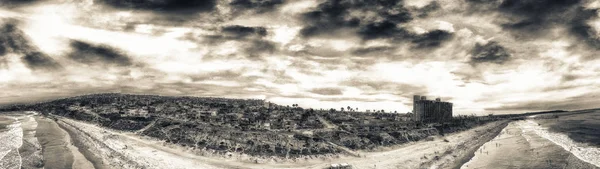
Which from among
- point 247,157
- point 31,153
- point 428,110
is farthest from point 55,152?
point 428,110

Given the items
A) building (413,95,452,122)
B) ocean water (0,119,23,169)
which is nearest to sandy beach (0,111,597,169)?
ocean water (0,119,23,169)

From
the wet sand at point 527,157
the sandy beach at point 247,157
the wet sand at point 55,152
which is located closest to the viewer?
the wet sand at point 527,157

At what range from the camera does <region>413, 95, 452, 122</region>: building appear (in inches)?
6053

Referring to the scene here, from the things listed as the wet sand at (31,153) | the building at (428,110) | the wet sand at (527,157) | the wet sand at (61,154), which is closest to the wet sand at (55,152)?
the wet sand at (61,154)

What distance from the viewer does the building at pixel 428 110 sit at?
15375cm

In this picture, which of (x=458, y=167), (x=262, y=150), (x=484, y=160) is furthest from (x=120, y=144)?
(x=484, y=160)

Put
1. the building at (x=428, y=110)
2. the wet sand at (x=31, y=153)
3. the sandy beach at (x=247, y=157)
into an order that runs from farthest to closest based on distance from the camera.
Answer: the building at (x=428, y=110) → the sandy beach at (x=247, y=157) → the wet sand at (x=31, y=153)

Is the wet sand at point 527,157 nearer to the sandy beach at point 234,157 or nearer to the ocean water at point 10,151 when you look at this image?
the sandy beach at point 234,157

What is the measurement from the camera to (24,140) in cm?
7475

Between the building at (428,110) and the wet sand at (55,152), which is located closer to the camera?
the wet sand at (55,152)

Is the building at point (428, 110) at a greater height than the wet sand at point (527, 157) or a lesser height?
greater

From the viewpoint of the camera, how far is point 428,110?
156 metres

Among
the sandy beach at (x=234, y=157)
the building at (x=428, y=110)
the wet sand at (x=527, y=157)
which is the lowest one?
→ the sandy beach at (x=234, y=157)

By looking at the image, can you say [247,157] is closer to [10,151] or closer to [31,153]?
[31,153]
